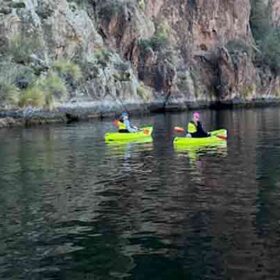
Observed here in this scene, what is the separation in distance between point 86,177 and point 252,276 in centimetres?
1204

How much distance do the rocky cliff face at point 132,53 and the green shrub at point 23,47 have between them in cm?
10

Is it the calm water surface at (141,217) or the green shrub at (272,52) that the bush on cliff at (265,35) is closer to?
the green shrub at (272,52)

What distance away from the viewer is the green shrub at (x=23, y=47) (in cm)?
6162

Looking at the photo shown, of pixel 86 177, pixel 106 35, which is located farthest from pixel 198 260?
pixel 106 35

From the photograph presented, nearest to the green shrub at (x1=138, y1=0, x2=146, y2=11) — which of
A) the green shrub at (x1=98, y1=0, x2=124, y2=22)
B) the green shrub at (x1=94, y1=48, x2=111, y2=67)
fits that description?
the green shrub at (x1=98, y1=0, x2=124, y2=22)

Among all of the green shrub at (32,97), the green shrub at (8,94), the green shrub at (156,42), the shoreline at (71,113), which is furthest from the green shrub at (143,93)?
the green shrub at (8,94)

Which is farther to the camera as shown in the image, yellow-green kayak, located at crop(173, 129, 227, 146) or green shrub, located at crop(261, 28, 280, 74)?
green shrub, located at crop(261, 28, 280, 74)

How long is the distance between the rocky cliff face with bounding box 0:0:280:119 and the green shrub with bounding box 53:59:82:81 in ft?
0.39

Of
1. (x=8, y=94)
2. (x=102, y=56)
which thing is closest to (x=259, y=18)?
(x=102, y=56)

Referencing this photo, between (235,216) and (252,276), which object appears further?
(235,216)

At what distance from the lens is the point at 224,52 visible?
110m

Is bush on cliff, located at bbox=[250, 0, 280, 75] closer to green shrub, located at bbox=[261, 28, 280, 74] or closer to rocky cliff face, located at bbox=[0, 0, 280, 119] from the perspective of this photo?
green shrub, located at bbox=[261, 28, 280, 74]

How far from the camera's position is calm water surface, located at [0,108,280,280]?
11.4 metres

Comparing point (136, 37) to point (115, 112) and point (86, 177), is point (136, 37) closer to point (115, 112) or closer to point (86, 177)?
point (115, 112)
